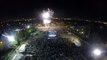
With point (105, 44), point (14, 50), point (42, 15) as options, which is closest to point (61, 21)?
point (42, 15)

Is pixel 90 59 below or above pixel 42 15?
below

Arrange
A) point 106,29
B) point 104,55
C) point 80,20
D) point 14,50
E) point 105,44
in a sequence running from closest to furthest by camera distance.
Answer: point 104,55, point 14,50, point 105,44, point 106,29, point 80,20

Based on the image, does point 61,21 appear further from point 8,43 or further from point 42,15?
point 8,43

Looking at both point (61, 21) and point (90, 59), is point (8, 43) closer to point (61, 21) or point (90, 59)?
point (90, 59)

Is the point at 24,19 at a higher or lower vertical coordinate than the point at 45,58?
higher

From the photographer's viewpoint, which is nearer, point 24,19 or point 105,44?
point 105,44

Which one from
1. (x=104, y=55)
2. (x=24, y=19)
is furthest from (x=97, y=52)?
(x=24, y=19)

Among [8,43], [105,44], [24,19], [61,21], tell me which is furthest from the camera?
[61,21]

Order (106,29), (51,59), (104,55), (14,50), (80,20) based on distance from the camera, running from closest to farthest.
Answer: (104,55)
(51,59)
(14,50)
(106,29)
(80,20)

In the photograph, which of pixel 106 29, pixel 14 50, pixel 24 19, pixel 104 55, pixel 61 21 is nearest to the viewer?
pixel 104 55
